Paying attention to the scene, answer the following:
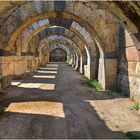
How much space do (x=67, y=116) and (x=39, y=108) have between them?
98 cm

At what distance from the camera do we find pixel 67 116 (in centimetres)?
513

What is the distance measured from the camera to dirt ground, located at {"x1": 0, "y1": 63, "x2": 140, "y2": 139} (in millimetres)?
4086

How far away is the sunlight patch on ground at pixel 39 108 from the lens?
5.43 metres

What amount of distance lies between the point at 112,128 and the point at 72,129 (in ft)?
2.41

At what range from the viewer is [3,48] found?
919cm

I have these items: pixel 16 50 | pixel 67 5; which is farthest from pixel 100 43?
pixel 16 50

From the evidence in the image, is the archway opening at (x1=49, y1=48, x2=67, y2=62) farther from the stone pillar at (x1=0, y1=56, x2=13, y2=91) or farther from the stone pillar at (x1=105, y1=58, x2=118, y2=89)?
the stone pillar at (x1=105, y1=58, x2=118, y2=89)

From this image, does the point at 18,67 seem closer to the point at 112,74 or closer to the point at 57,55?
the point at 112,74

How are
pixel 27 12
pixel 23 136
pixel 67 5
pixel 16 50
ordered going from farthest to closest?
pixel 16 50 → pixel 27 12 → pixel 67 5 → pixel 23 136

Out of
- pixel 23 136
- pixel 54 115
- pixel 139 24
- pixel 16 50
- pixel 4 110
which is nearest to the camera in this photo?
pixel 23 136

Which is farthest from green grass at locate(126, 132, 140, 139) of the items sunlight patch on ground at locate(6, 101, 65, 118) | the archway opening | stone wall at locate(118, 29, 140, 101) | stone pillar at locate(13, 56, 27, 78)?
the archway opening

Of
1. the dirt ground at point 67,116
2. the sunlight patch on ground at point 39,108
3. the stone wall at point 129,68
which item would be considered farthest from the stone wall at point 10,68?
the stone wall at point 129,68

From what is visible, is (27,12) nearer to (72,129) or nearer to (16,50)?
(16,50)

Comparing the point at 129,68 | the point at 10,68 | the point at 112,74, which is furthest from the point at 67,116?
the point at 10,68
